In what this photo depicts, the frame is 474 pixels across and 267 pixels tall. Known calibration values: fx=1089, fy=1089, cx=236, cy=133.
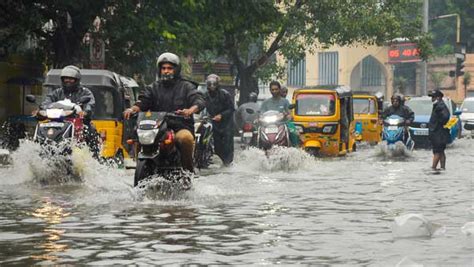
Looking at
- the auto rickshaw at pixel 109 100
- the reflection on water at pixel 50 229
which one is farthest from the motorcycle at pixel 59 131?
the auto rickshaw at pixel 109 100

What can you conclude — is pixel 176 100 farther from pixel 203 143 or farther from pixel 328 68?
pixel 328 68

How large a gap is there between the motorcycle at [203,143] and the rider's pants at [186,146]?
640cm

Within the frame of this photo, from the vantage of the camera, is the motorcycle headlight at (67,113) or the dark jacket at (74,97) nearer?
the motorcycle headlight at (67,113)

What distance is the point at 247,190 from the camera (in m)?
13.9

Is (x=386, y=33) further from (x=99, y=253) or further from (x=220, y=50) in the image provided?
(x=99, y=253)

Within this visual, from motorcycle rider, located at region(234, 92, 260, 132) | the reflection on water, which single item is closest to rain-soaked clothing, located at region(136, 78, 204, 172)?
the reflection on water

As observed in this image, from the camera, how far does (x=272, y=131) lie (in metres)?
19.7

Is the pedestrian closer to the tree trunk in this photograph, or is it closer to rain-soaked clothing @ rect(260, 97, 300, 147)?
rain-soaked clothing @ rect(260, 97, 300, 147)

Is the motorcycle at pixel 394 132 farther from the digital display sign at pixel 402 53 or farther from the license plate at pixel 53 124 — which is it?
the digital display sign at pixel 402 53

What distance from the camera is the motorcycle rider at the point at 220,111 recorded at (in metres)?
19.7

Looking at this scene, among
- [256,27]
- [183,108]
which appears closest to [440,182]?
[183,108]

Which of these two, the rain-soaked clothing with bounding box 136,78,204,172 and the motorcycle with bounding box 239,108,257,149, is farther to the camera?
the motorcycle with bounding box 239,108,257,149

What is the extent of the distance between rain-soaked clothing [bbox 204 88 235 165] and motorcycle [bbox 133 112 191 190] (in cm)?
750

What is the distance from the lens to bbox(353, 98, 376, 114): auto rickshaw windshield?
33750 mm
